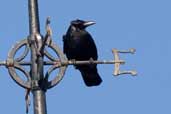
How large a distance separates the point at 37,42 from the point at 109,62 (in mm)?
656

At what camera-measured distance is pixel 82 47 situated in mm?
8258

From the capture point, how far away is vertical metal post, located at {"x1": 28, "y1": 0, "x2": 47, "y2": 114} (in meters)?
3.80

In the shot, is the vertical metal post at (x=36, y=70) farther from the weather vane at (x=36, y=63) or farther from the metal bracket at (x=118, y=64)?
the metal bracket at (x=118, y=64)

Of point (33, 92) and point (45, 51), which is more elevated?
point (45, 51)

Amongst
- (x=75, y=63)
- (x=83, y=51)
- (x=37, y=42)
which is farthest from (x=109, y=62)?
(x=83, y=51)

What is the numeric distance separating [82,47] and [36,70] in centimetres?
439

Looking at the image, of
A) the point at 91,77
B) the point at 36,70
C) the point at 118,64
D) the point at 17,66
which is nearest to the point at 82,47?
the point at 91,77

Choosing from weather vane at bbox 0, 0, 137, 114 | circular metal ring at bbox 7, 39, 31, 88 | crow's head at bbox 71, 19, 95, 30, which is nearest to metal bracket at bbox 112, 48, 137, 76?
weather vane at bbox 0, 0, 137, 114

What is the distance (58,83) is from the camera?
4.02 meters

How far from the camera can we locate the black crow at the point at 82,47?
7.04 metres

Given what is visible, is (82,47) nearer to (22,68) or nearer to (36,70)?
(22,68)

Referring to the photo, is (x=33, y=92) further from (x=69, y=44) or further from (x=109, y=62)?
(x=69, y=44)

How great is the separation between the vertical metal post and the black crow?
8.98ft

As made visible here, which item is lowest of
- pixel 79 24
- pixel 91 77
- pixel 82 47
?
pixel 91 77
